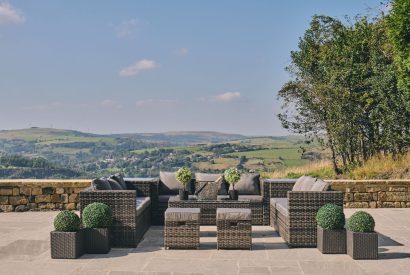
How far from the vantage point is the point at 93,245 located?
7.12m

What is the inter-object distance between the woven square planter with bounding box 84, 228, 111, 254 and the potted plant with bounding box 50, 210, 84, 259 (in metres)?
0.24

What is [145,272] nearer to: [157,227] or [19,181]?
[157,227]

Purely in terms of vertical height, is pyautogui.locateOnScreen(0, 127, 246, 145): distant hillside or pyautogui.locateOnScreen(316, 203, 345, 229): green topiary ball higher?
pyautogui.locateOnScreen(0, 127, 246, 145): distant hillside

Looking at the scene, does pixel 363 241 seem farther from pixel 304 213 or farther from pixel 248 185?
pixel 248 185

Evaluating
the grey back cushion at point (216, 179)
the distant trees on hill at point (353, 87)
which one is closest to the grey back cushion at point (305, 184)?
the grey back cushion at point (216, 179)

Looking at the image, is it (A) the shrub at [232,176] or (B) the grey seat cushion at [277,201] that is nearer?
(B) the grey seat cushion at [277,201]

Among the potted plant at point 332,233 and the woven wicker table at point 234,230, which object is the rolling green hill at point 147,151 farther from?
the potted plant at point 332,233

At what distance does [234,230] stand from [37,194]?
5.82 meters

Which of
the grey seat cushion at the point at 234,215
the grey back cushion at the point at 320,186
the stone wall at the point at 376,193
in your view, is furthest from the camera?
the stone wall at the point at 376,193

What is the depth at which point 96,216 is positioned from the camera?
23.4 feet

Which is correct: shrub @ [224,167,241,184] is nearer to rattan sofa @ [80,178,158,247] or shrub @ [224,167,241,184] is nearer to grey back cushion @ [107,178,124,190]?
grey back cushion @ [107,178,124,190]

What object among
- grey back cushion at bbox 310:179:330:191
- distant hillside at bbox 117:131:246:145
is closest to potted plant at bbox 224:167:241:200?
grey back cushion at bbox 310:179:330:191

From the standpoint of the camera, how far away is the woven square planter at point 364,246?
6.76 metres

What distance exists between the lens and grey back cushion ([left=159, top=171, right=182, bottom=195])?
33.1 ft
